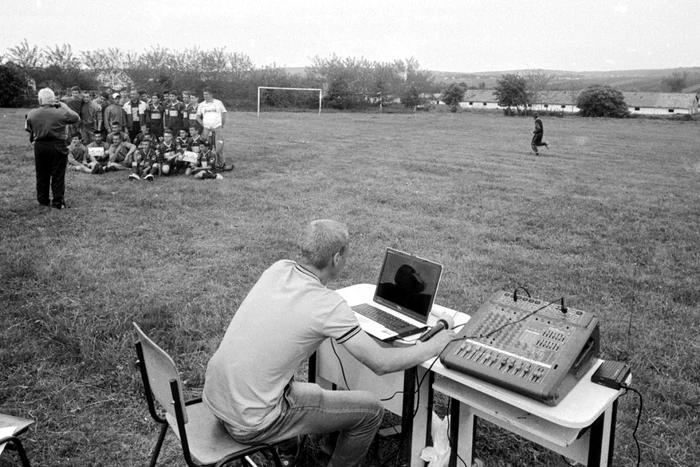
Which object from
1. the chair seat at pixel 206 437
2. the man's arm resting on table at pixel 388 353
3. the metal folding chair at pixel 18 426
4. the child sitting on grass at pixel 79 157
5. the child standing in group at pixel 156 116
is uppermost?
the child standing in group at pixel 156 116

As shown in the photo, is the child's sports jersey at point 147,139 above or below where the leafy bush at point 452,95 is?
below

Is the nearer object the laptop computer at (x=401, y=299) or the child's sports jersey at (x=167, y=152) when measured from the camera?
the laptop computer at (x=401, y=299)

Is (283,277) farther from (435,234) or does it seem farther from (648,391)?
(435,234)

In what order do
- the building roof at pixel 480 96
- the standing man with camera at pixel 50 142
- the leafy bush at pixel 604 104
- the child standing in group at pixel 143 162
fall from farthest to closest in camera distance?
1. the building roof at pixel 480 96
2. the leafy bush at pixel 604 104
3. the child standing in group at pixel 143 162
4. the standing man with camera at pixel 50 142

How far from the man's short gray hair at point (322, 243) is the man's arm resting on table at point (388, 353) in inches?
14.9

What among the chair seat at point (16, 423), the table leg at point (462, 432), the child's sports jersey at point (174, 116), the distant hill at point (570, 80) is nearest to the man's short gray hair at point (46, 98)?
the child's sports jersey at point (174, 116)

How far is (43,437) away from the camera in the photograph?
11.4 feet

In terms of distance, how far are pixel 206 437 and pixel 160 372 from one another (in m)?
0.42

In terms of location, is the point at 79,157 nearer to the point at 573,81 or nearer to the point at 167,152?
the point at 167,152

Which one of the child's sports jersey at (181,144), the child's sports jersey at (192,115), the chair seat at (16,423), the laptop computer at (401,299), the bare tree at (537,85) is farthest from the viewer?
the bare tree at (537,85)

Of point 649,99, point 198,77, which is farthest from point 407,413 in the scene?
point 649,99

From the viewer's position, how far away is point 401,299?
339cm

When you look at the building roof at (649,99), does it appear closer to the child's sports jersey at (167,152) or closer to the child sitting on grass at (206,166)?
the child sitting on grass at (206,166)

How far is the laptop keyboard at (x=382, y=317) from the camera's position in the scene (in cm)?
320
